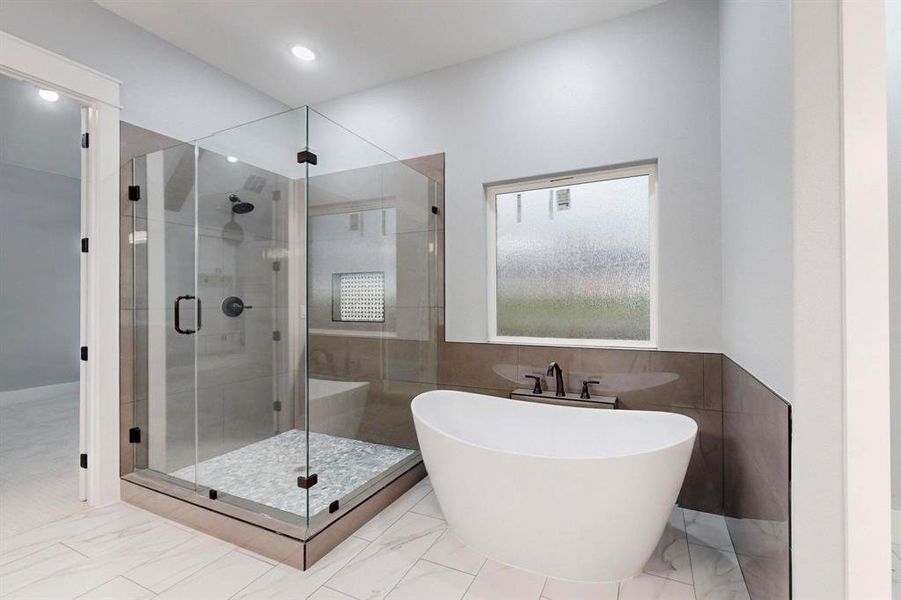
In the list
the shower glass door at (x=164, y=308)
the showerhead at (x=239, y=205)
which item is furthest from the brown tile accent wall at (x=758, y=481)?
the showerhead at (x=239, y=205)

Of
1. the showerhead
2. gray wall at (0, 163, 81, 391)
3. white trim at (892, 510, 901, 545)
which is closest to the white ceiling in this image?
the showerhead

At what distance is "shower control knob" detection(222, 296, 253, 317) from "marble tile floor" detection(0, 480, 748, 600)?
1.27 metres

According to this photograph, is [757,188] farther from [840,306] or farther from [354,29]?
[354,29]

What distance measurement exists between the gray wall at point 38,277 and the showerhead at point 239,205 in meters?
4.07

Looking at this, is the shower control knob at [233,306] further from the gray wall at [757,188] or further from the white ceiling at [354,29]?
the gray wall at [757,188]

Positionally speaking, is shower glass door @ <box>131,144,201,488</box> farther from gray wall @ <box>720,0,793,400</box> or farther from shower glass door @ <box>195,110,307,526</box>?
gray wall @ <box>720,0,793,400</box>

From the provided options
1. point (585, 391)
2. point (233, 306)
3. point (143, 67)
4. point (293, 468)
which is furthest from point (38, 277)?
point (585, 391)

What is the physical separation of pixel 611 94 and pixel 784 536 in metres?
2.34

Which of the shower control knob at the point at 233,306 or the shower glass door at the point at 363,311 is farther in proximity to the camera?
the shower control knob at the point at 233,306

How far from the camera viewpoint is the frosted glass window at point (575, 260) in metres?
2.45

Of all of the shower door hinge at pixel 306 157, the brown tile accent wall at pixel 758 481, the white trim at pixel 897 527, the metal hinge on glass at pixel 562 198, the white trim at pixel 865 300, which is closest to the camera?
the white trim at pixel 865 300

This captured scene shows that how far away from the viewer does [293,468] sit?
214 centimetres

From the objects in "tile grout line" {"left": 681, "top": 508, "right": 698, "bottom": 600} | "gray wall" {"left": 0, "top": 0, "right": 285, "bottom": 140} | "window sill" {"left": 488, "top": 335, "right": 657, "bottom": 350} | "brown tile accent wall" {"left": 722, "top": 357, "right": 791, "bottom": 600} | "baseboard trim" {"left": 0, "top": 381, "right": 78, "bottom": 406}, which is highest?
"gray wall" {"left": 0, "top": 0, "right": 285, "bottom": 140}

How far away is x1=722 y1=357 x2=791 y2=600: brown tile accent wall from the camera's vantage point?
1.16 metres
